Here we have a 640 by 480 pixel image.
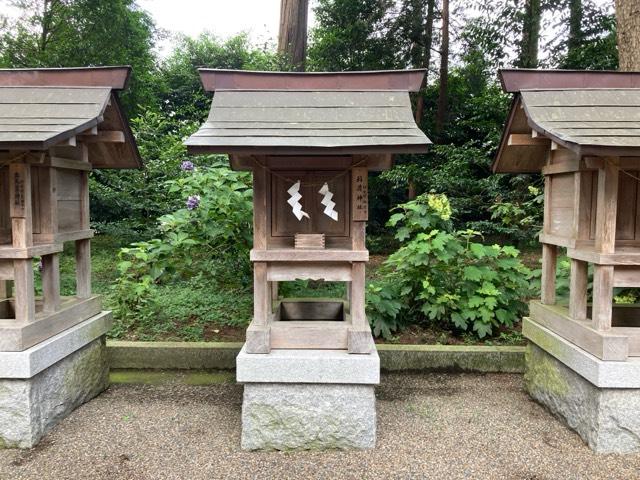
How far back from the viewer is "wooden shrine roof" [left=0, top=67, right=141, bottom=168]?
3.29m

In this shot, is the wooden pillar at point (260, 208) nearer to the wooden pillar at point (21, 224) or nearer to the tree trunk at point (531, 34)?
the wooden pillar at point (21, 224)

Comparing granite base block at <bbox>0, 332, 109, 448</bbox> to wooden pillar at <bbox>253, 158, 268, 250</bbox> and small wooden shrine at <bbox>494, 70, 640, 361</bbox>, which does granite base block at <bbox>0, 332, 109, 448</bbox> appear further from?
small wooden shrine at <bbox>494, 70, 640, 361</bbox>

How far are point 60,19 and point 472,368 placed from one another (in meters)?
11.3

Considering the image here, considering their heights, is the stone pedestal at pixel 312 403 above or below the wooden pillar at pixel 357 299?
below

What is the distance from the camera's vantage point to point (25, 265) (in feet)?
11.2

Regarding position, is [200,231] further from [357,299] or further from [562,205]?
[562,205]

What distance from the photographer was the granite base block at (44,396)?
3.37 m

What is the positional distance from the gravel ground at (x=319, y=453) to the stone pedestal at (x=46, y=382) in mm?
129

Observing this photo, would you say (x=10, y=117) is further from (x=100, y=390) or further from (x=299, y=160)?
(x=100, y=390)

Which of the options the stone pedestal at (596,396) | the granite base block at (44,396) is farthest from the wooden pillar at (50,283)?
the stone pedestal at (596,396)

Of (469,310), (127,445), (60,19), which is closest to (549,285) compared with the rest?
(469,310)

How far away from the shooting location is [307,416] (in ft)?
→ 11.4

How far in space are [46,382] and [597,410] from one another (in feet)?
14.3

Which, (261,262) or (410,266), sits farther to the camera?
(410,266)
